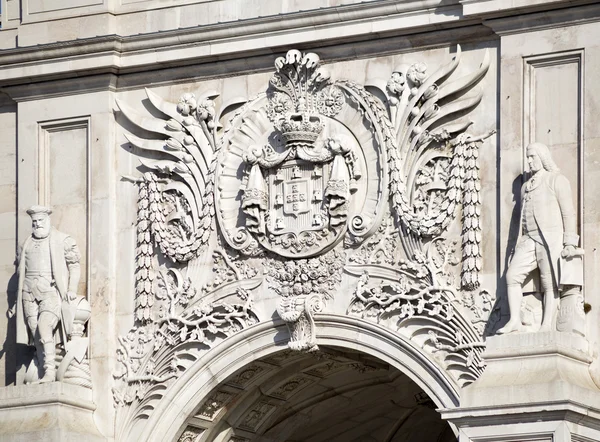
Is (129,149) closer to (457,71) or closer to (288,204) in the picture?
(288,204)

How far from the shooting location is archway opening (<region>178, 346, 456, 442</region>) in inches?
1031

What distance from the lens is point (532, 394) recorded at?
23.0 meters

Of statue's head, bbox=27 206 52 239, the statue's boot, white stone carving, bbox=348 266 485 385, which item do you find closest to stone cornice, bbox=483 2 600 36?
white stone carving, bbox=348 266 485 385

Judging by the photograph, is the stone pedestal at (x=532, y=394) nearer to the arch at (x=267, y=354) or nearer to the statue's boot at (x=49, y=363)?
the arch at (x=267, y=354)

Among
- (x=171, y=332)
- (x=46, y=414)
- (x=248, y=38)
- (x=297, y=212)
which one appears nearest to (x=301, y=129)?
(x=297, y=212)

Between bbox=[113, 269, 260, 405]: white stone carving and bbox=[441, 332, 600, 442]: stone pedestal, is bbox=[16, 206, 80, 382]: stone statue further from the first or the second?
bbox=[441, 332, 600, 442]: stone pedestal

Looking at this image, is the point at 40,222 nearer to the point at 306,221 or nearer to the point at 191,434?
the point at 191,434

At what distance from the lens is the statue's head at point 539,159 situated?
23.9 m

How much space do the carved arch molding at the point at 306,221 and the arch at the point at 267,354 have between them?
4 centimetres

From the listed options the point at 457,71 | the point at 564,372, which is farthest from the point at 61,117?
the point at 564,372

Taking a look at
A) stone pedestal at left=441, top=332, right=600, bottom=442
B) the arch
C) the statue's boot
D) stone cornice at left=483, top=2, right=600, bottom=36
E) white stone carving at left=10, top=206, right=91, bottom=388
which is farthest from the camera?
white stone carving at left=10, top=206, right=91, bottom=388

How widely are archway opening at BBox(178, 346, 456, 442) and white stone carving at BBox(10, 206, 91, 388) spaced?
4.96 ft

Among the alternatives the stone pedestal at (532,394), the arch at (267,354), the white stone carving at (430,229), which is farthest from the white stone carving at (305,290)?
the stone pedestal at (532,394)

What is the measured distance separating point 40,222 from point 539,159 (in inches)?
231
